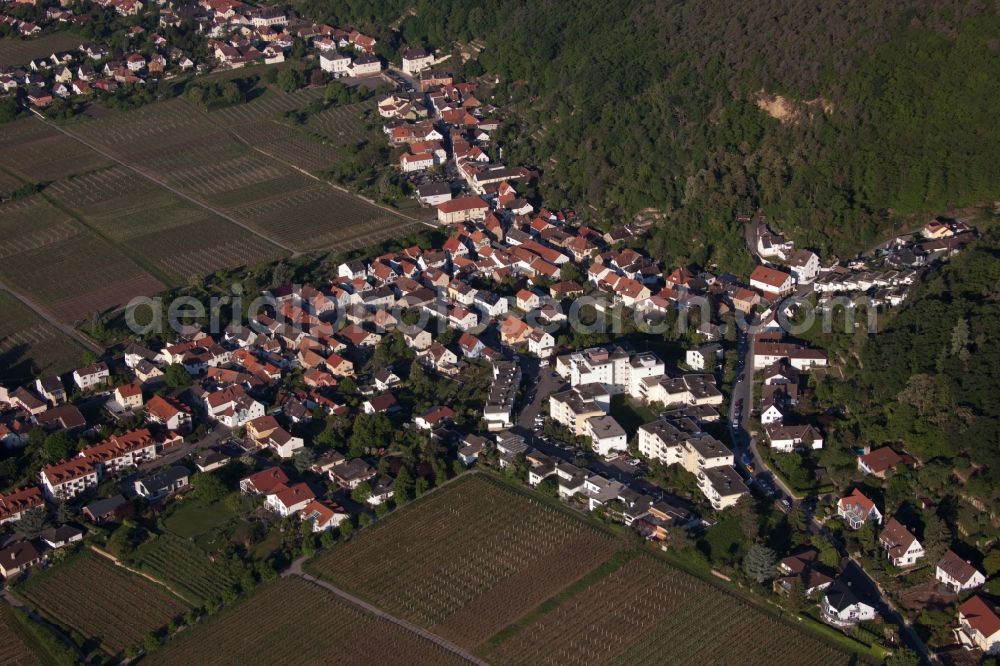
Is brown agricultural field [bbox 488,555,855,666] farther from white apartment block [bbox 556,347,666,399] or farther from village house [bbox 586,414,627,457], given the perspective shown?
white apartment block [bbox 556,347,666,399]

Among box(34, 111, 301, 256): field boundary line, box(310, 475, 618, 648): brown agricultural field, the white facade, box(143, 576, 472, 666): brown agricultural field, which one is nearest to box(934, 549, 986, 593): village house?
box(310, 475, 618, 648): brown agricultural field

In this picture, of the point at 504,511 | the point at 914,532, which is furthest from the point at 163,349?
the point at 914,532

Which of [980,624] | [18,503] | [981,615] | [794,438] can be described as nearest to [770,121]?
[794,438]

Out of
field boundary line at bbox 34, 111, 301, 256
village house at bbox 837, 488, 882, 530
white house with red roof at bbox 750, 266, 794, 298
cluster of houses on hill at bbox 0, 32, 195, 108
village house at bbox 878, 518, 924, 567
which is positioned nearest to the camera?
village house at bbox 878, 518, 924, 567

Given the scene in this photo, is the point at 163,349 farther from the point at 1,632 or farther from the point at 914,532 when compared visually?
the point at 914,532

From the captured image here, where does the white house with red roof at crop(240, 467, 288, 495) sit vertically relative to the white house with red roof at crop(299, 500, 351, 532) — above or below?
above

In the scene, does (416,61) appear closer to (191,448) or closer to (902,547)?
(191,448)

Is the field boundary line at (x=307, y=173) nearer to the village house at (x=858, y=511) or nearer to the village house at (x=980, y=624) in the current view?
the village house at (x=858, y=511)

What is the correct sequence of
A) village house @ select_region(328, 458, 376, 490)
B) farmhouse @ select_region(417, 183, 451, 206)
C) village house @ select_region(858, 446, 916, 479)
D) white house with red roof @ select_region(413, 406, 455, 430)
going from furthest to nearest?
farmhouse @ select_region(417, 183, 451, 206)
white house with red roof @ select_region(413, 406, 455, 430)
village house @ select_region(328, 458, 376, 490)
village house @ select_region(858, 446, 916, 479)

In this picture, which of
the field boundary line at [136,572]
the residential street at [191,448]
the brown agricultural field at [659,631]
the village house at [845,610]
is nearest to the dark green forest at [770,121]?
the brown agricultural field at [659,631]
